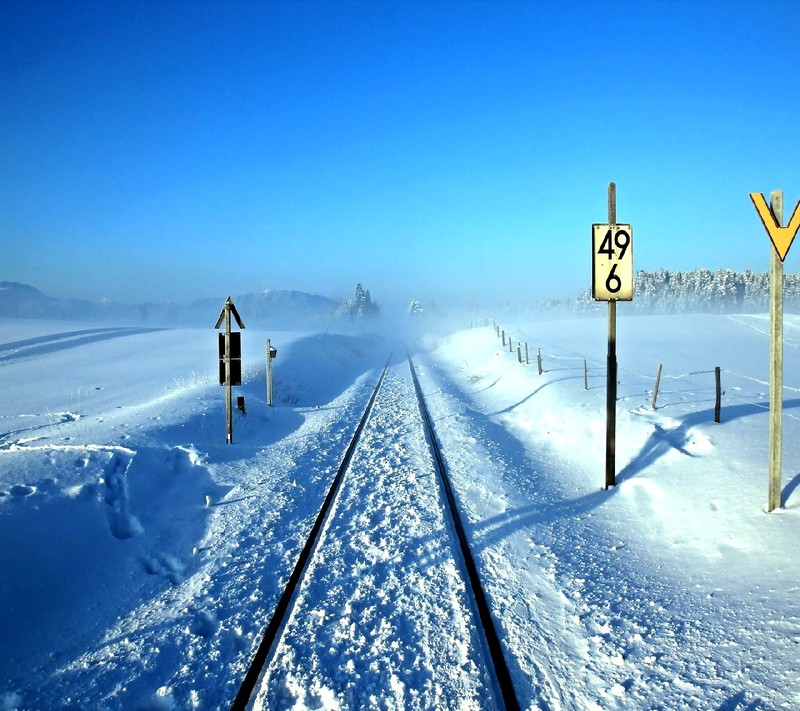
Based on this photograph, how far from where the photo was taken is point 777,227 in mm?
5871

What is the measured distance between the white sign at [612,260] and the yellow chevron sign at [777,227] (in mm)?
1807

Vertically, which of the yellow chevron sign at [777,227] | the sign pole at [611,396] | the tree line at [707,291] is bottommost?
the sign pole at [611,396]

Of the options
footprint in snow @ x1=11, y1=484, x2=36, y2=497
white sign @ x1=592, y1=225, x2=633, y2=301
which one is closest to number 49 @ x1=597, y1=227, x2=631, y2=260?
white sign @ x1=592, y1=225, x2=633, y2=301

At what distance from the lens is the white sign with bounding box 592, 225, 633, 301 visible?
753cm

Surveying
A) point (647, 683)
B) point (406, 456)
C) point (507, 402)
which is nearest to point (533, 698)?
point (647, 683)

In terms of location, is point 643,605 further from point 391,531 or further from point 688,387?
point 688,387

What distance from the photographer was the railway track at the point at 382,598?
12.2ft

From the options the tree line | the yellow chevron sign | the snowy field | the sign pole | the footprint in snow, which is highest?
the tree line

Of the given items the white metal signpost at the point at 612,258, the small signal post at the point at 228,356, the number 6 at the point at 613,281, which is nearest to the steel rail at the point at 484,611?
the white metal signpost at the point at 612,258

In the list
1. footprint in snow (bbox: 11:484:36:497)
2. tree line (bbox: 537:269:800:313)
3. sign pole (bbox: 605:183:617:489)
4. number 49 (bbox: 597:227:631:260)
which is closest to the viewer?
footprint in snow (bbox: 11:484:36:497)

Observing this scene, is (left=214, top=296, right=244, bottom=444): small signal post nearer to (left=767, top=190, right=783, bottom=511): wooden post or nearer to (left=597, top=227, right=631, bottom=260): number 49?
(left=597, top=227, right=631, bottom=260): number 49

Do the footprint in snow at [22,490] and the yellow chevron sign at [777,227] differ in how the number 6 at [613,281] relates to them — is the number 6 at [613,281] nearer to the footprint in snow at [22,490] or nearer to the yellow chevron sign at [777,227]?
the yellow chevron sign at [777,227]

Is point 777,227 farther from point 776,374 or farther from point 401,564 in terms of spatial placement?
point 401,564

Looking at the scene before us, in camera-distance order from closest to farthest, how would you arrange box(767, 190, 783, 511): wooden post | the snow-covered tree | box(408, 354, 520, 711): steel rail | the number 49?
box(408, 354, 520, 711): steel rail
box(767, 190, 783, 511): wooden post
the number 49
the snow-covered tree
